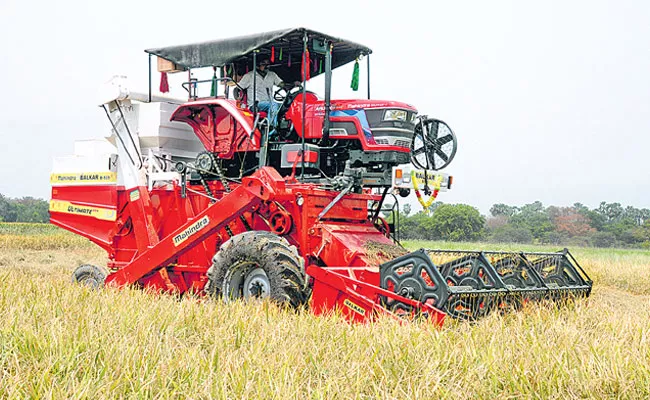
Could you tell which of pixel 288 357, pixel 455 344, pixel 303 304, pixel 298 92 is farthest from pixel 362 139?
pixel 288 357

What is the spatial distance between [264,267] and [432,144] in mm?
2869

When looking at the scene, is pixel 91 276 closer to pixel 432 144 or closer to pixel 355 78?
pixel 355 78

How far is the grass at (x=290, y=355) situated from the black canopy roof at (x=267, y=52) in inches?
137

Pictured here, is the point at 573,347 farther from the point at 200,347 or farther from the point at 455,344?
the point at 200,347

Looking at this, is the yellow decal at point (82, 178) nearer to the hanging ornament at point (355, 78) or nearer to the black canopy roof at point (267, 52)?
the black canopy roof at point (267, 52)

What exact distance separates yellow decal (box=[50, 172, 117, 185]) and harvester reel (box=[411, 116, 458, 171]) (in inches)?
165

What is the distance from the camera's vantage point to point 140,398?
12.1ft

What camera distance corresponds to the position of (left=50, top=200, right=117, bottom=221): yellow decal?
9.96 metres

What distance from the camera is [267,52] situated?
8.81m

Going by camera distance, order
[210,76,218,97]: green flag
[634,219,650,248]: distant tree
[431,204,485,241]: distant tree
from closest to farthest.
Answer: [210,76,218,97]: green flag
[431,204,485,241]: distant tree
[634,219,650,248]: distant tree

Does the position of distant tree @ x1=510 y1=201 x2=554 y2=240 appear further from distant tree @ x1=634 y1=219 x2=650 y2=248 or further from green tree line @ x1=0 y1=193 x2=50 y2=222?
green tree line @ x1=0 y1=193 x2=50 y2=222

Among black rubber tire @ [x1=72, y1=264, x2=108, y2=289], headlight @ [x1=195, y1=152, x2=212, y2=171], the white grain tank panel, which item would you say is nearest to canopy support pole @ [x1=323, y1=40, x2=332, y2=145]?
headlight @ [x1=195, y1=152, x2=212, y2=171]

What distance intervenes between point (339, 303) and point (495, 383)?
2672 mm

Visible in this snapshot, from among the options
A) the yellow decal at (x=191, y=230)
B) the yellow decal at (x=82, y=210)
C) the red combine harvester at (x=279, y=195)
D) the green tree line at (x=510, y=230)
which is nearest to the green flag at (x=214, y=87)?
the red combine harvester at (x=279, y=195)
